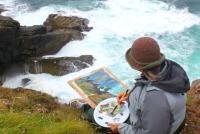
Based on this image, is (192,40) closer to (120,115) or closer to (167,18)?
(167,18)

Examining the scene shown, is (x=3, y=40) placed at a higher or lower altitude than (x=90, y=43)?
higher

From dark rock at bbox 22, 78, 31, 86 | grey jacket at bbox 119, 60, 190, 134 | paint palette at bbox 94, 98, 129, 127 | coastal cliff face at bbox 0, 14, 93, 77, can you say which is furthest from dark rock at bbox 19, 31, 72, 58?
grey jacket at bbox 119, 60, 190, 134

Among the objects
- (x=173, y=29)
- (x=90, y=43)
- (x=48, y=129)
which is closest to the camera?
(x=48, y=129)

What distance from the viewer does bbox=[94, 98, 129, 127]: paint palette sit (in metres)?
6.70

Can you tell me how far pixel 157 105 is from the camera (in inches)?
195

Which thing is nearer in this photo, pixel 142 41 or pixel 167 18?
pixel 142 41

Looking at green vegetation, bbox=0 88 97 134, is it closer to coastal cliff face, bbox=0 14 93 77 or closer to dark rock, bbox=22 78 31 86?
dark rock, bbox=22 78 31 86

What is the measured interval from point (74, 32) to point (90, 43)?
979 mm

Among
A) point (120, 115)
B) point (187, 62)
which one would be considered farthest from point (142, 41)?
point (187, 62)

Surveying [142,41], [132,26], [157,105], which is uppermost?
[142,41]

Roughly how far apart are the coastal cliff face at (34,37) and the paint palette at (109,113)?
43.0 feet

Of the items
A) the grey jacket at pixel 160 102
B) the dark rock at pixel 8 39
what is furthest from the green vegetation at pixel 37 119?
the dark rock at pixel 8 39

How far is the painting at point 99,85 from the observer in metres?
7.79

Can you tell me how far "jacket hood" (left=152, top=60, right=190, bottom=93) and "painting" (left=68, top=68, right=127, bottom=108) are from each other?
2.54 meters
